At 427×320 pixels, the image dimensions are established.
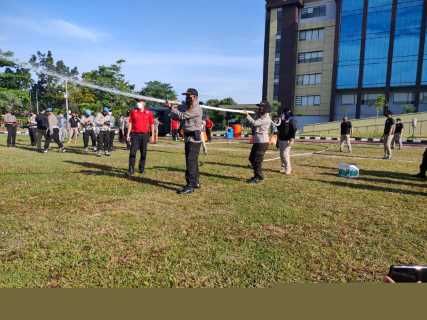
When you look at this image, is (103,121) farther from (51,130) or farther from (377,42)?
(377,42)

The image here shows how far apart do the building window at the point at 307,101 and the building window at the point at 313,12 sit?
13220 mm

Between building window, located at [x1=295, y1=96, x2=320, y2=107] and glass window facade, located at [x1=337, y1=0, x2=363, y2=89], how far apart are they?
4.09 metres

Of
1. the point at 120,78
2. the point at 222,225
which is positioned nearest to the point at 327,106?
the point at 120,78

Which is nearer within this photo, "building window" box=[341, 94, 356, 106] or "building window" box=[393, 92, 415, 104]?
"building window" box=[393, 92, 415, 104]

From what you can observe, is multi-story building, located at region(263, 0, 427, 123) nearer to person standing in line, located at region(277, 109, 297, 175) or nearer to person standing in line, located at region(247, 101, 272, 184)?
person standing in line, located at region(277, 109, 297, 175)

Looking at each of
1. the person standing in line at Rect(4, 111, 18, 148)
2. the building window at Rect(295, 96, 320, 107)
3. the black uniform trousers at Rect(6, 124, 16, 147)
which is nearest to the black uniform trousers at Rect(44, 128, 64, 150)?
the person standing in line at Rect(4, 111, 18, 148)

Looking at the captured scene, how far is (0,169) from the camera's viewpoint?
855 centimetres

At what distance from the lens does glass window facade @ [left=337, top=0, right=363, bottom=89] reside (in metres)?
48.8

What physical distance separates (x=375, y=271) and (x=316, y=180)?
5.13 m

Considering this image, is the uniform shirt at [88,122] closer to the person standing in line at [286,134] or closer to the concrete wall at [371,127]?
the person standing in line at [286,134]

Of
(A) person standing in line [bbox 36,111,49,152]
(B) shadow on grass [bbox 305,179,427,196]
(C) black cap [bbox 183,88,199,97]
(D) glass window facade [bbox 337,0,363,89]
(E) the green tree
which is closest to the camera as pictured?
(C) black cap [bbox 183,88,199,97]

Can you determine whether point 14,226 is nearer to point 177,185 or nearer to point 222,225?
point 222,225

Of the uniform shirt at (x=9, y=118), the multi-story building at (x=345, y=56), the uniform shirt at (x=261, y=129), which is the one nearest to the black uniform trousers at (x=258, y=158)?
the uniform shirt at (x=261, y=129)

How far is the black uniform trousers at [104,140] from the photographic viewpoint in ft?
42.0
